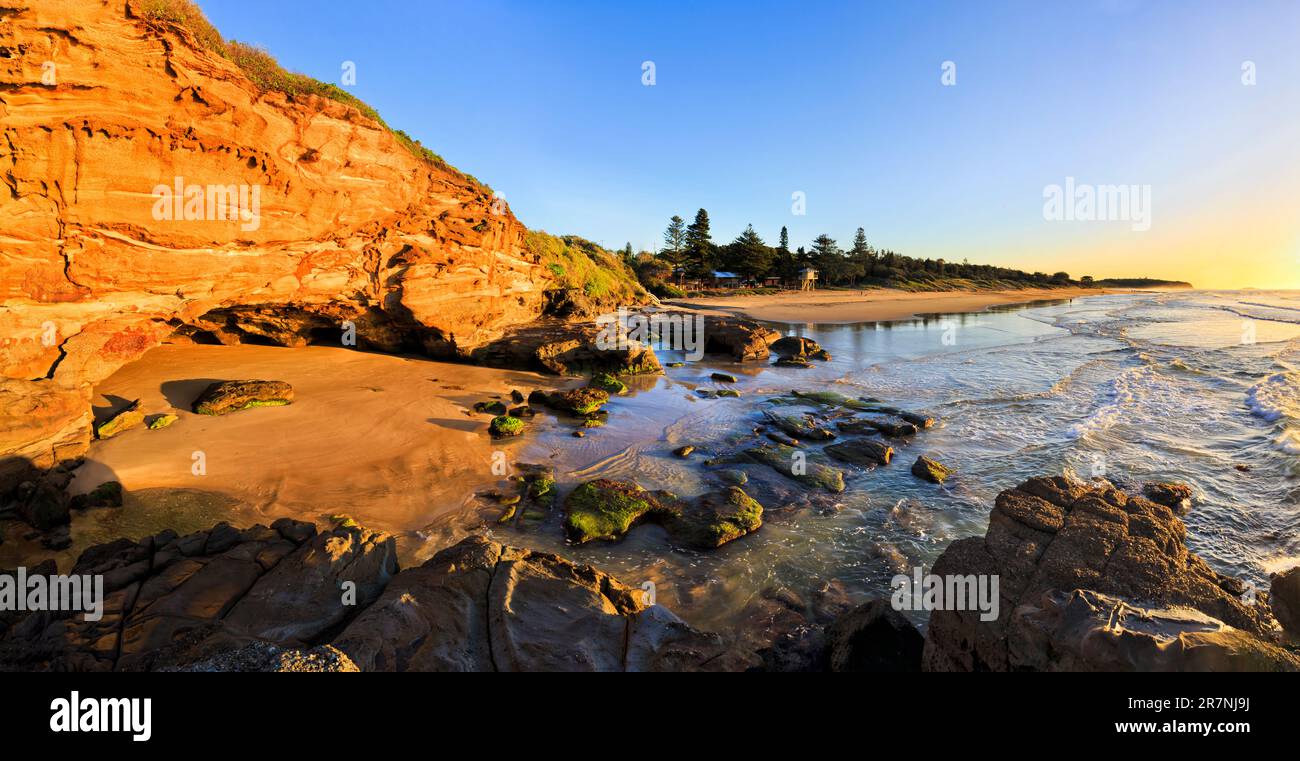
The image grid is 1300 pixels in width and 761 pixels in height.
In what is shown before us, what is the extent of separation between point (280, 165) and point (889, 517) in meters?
16.6

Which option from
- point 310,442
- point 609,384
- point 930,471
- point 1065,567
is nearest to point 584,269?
point 609,384

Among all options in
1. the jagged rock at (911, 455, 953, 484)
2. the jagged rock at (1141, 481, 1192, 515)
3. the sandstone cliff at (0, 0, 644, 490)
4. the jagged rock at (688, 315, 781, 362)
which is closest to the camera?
the sandstone cliff at (0, 0, 644, 490)

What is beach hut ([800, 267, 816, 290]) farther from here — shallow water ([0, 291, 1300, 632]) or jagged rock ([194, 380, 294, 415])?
jagged rock ([194, 380, 294, 415])

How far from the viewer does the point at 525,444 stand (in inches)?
459

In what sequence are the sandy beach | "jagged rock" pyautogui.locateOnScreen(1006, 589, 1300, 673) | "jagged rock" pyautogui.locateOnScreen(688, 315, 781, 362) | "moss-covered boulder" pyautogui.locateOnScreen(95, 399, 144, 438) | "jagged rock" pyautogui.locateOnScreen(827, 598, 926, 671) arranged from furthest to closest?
the sandy beach
"jagged rock" pyautogui.locateOnScreen(688, 315, 781, 362)
"moss-covered boulder" pyautogui.locateOnScreen(95, 399, 144, 438)
"jagged rock" pyautogui.locateOnScreen(827, 598, 926, 671)
"jagged rock" pyautogui.locateOnScreen(1006, 589, 1300, 673)

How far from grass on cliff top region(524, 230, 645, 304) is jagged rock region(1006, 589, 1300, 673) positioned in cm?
2280

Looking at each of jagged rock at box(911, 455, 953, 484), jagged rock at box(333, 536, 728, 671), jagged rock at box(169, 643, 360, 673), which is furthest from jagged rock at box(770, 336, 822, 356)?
jagged rock at box(169, 643, 360, 673)

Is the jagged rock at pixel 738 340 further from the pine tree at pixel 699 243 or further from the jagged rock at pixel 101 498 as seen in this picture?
the pine tree at pixel 699 243

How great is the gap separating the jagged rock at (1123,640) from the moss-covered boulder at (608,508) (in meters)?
5.63

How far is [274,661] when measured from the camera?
2.80m

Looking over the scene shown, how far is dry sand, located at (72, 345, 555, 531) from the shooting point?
8.19 m

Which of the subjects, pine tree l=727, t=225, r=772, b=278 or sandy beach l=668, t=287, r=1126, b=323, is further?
pine tree l=727, t=225, r=772, b=278

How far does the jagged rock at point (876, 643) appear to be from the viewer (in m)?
4.38
